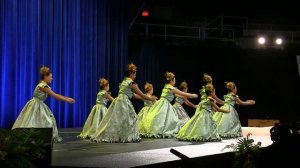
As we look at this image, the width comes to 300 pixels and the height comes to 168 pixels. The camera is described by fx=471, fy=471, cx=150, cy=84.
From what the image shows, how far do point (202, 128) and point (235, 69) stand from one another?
725 centimetres

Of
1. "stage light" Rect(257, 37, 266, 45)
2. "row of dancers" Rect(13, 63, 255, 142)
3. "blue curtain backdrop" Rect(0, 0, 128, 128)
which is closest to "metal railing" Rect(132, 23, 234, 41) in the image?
"stage light" Rect(257, 37, 266, 45)

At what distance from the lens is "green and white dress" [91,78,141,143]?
795cm

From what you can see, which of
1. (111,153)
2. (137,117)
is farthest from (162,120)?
(111,153)

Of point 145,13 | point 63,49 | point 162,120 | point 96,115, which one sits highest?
point 145,13

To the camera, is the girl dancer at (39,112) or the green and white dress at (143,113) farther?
the green and white dress at (143,113)

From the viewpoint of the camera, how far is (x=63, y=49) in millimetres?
11484

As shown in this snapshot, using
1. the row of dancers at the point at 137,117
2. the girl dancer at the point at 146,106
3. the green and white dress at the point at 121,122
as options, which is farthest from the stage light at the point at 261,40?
the green and white dress at the point at 121,122

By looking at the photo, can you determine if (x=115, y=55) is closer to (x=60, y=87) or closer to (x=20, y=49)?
(x=60, y=87)

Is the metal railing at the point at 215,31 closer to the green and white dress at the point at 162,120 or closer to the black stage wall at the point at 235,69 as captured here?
the black stage wall at the point at 235,69

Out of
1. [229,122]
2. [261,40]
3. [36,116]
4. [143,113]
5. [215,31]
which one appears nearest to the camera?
[36,116]

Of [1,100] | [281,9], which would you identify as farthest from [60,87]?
[281,9]

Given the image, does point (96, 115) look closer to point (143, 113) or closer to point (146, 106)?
point (143, 113)

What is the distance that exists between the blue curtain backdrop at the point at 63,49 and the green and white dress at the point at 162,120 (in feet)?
9.28

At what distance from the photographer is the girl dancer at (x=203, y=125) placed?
8.22 m
